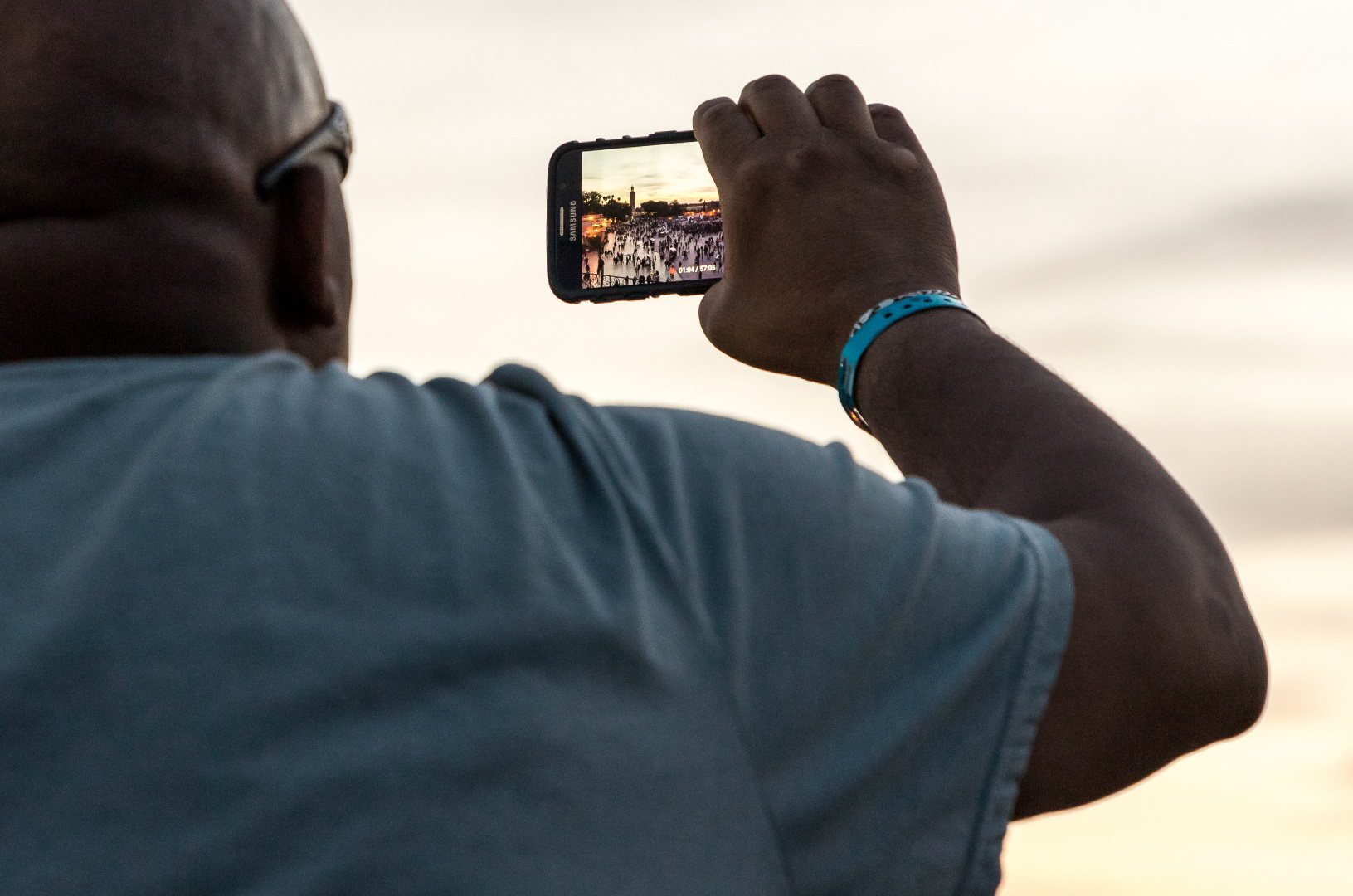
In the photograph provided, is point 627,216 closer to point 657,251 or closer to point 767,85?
point 657,251

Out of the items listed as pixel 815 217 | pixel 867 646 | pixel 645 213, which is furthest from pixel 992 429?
pixel 645 213

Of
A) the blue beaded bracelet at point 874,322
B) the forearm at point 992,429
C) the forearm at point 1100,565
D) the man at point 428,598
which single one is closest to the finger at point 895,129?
the blue beaded bracelet at point 874,322

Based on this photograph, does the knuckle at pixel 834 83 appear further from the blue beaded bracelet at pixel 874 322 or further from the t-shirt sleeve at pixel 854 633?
the t-shirt sleeve at pixel 854 633

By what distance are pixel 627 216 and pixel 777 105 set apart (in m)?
0.85

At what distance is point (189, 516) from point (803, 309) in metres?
1.24

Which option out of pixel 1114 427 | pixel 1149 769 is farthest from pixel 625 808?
pixel 1114 427

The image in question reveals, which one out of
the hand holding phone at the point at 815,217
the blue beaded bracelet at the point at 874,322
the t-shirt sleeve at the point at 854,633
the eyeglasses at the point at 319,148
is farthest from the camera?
the hand holding phone at the point at 815,217

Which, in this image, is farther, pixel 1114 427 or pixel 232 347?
pixel 1114 427

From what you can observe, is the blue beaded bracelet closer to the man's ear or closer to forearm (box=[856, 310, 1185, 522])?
forearm (box=[856, 310, 1185, 522])

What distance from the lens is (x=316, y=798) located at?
1.20 m

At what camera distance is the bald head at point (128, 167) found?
1451 millimetres

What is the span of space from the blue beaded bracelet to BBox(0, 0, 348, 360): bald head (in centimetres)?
91

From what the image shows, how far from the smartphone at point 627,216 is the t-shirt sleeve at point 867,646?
1.57m

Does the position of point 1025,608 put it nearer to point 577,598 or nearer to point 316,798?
point 577,598
